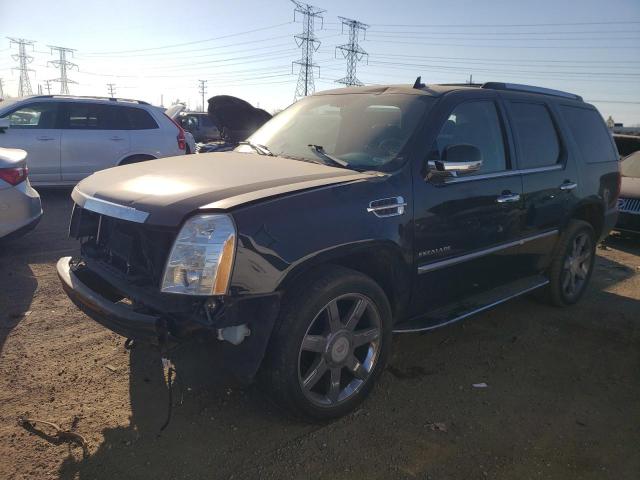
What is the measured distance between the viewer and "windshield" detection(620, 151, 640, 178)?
8312 mm

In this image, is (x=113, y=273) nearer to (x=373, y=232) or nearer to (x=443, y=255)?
(x=373, y=232)

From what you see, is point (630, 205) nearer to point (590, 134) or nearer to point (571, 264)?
point (590, 134)

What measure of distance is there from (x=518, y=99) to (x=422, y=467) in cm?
302

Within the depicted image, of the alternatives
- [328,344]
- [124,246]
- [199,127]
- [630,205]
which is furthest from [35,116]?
[199,127]

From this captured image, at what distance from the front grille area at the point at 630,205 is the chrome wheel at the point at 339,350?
6.29 metres

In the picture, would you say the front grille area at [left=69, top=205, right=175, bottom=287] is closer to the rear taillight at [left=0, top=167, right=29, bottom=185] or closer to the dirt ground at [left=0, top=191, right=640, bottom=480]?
the dirt ground at [left=0, top=191, right=640, bottom=480]

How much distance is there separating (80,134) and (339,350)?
7.89 meters

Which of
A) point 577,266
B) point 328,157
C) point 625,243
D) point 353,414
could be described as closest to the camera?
point 353,414

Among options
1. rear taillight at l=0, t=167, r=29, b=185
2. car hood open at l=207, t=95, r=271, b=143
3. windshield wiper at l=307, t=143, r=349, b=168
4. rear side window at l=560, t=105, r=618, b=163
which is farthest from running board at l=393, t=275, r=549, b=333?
car hood open at l=207, t=95, r=271, b=143

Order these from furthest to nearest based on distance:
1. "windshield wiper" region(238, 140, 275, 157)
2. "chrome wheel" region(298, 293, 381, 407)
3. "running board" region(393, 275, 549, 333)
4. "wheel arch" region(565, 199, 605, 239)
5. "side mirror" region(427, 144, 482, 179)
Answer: "wheel arch" region(565, 199, 605, 239), "windshield wiper" region(238, 140, 275, 157), "running board" region(393, 275, 549, 333), "side mirror" region(427, 144, 482, 179), "chrome wheel" region(298, 293, 381, 407)

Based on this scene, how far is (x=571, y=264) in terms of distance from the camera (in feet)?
16.1

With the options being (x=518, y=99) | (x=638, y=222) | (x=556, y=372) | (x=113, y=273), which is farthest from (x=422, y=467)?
(x=638, y=222)

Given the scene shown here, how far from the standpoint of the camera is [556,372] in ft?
12.0

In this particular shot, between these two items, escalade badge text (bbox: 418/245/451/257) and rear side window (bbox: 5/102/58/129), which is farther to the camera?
rear side window (bbox: 5/102/58/129)
